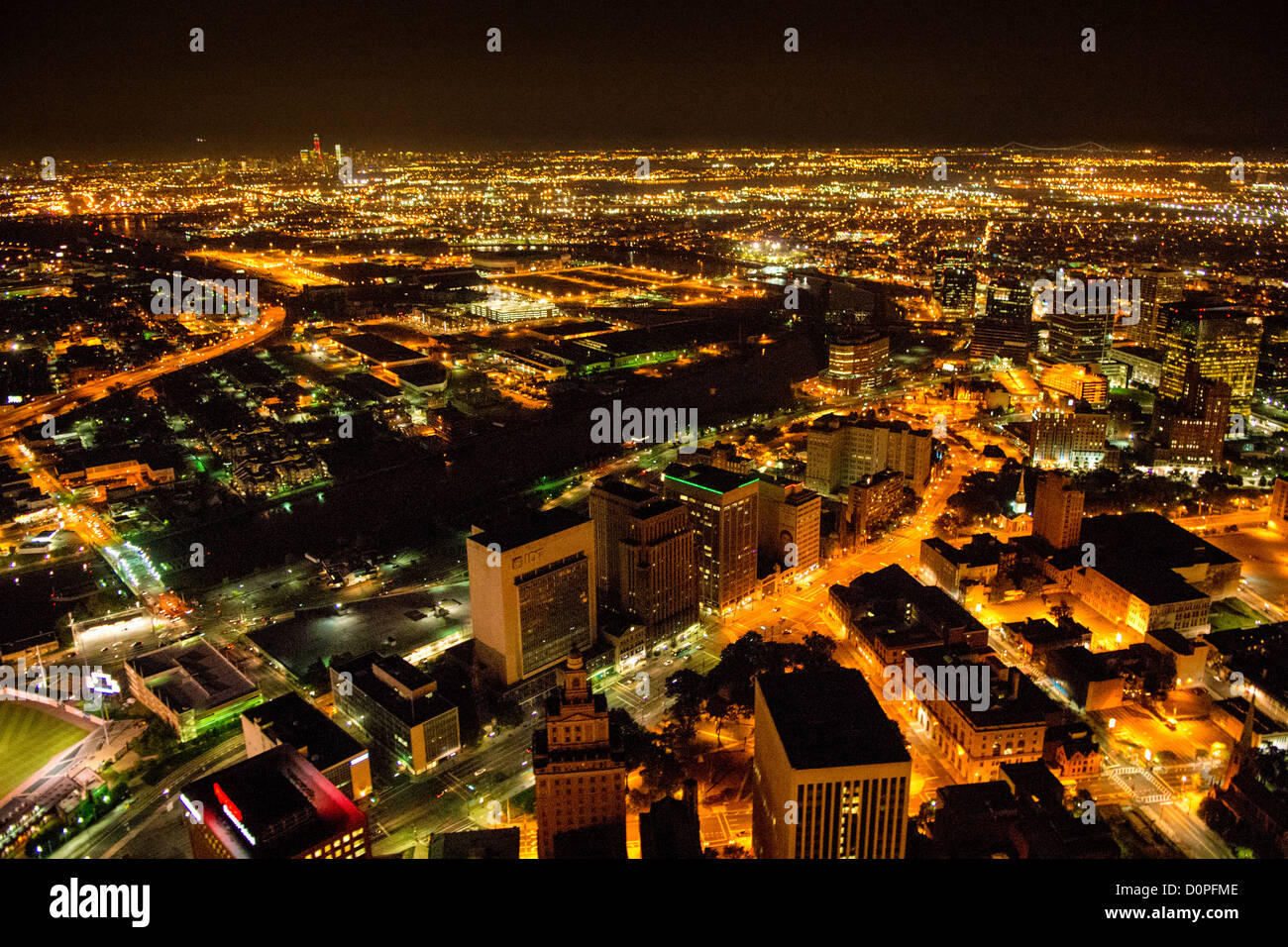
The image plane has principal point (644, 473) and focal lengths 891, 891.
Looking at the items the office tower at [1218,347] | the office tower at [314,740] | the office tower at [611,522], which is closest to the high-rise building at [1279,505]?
the office tower at [1218,347]

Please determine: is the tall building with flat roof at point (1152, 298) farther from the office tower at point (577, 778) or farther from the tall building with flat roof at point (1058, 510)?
the office tower at point (577, 778)

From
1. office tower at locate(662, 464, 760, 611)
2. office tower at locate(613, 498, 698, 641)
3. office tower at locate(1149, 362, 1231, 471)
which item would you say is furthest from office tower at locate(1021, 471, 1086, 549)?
office tower at locate(613, 498, 698, 641)

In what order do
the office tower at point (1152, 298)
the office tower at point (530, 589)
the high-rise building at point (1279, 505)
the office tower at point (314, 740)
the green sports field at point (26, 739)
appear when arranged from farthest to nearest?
the office tower at point (1152, 298)
the high-rise building at point (1279, 505)
the office tower at point (530, 589)
the green sports field at point (26, 739)
the office tower at point (314, 740)

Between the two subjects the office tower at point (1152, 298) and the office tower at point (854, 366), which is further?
the office tower at point (1152, 298)

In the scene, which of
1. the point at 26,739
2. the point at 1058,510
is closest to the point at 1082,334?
the point at 1058,510

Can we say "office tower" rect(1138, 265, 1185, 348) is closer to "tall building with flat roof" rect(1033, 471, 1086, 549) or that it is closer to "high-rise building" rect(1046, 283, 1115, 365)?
"high-rise building" rect(1046, 283, 1115, 365)

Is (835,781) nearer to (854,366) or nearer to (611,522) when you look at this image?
(611,522)
